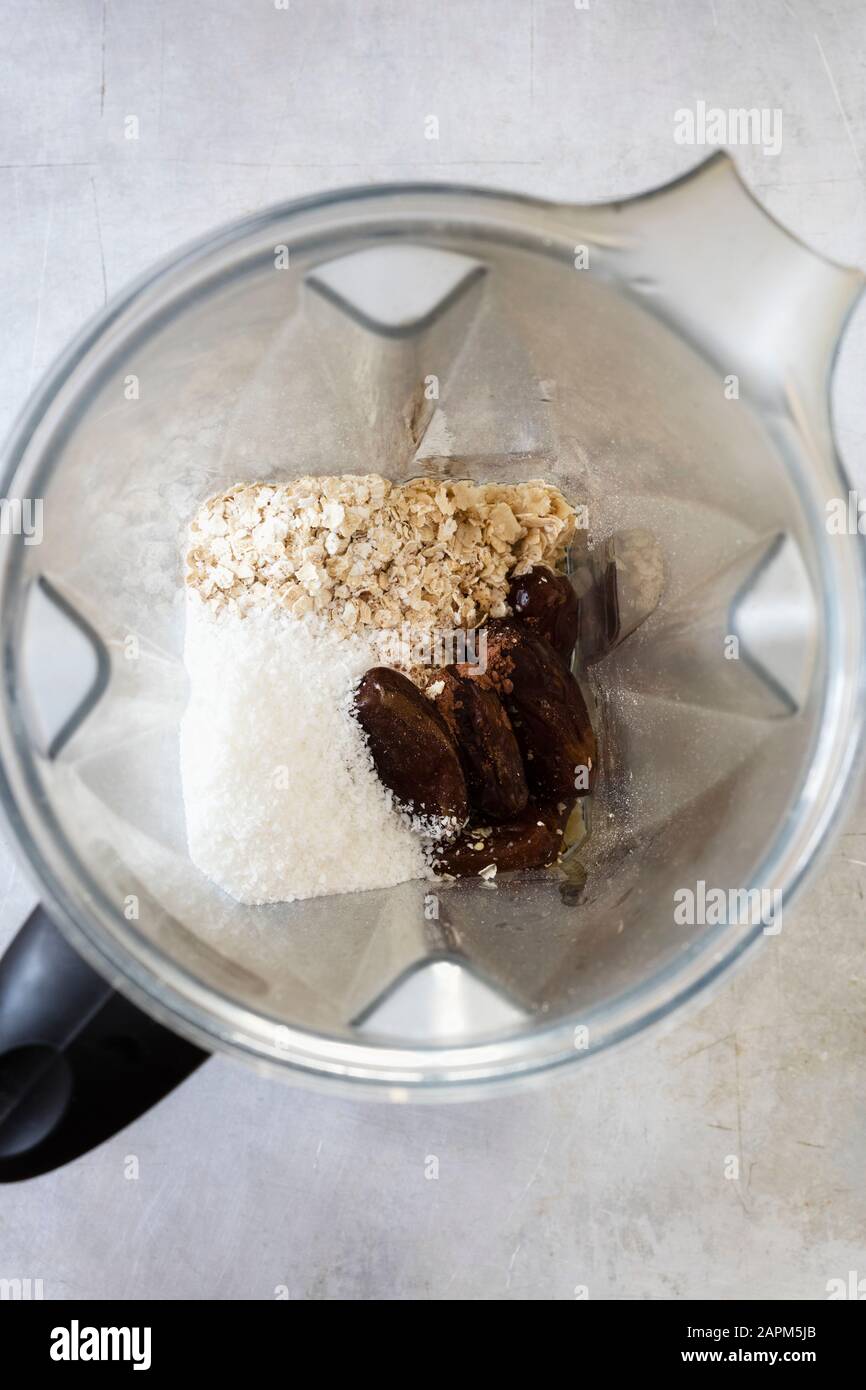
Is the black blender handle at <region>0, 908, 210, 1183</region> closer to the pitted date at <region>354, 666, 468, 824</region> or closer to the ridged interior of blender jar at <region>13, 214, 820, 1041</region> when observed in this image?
the ridged interior of blender jar at <region>13, 214, 820, 1041</region>

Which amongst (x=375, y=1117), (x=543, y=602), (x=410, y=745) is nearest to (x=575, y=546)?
(x=543, y=602)

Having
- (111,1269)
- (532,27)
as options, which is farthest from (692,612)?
(111,1269)

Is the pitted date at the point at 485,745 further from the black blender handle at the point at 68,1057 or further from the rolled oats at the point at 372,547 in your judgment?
the black blender handle at the point at 68,1057

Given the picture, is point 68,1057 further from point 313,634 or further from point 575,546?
point 575,546

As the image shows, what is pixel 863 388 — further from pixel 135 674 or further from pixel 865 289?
pixel 135 674

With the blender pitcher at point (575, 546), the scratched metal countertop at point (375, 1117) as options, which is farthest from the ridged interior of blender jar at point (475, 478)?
the scratched metal countertop at point (375, 1117)
